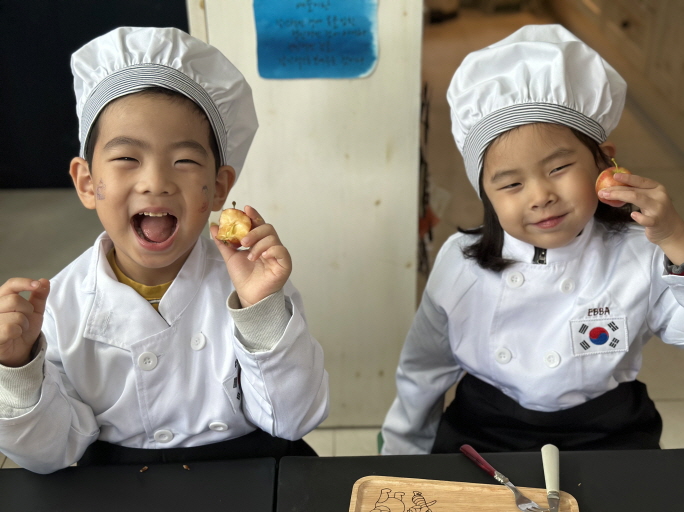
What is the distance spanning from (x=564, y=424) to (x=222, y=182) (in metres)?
0.76

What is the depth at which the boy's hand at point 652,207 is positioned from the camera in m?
1.01

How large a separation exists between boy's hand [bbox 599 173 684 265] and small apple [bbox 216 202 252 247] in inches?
21.2

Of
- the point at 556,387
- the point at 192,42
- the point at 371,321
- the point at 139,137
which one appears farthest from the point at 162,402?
the point at 371,321

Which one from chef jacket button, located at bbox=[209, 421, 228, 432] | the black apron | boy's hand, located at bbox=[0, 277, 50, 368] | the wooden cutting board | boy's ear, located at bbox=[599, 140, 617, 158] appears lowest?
the black apron

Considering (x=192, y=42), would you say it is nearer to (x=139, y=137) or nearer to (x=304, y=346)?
(x=139, y=137)

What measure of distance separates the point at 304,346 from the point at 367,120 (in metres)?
0.76

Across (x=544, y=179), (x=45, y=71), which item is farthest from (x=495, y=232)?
(x=45, y=71)

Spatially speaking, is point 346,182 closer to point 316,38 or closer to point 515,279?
point 316,38

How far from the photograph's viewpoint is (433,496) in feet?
2.77

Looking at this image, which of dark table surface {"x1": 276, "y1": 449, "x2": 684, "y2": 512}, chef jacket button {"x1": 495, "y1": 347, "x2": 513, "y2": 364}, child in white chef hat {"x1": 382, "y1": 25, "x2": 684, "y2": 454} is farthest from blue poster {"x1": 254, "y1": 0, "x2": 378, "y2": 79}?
dark table surface {"x1": 276, "y1": 449, "x2": 684, "y2": 512}

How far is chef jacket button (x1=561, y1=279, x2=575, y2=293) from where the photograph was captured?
4.04 ft

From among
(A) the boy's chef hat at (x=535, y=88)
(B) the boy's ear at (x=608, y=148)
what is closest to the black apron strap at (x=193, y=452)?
(A) the boy's chef hat at (x=535, y=88)

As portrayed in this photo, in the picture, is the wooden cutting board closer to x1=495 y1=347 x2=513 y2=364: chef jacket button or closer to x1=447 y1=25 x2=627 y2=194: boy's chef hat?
x1=495 y1=347 x2=513 y2=364: chef jacket button

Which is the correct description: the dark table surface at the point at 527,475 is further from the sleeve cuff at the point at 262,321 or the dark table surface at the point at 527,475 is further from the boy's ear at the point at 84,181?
the boy's ear at the point at 84,181
